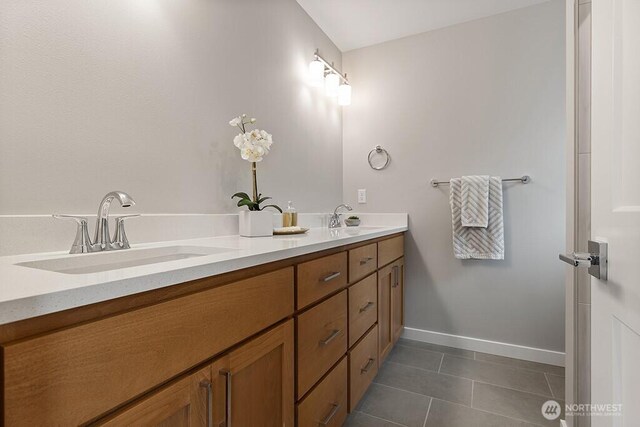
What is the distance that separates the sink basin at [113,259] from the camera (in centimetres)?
73

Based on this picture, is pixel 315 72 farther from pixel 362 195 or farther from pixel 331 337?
pixel 331 337

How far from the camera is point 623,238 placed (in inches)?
19.6

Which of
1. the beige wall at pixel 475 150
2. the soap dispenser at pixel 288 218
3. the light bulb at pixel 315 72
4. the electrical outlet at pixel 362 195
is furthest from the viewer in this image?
the electrical outlet at pixel 362 195

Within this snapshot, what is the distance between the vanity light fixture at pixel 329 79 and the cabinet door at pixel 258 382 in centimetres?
179

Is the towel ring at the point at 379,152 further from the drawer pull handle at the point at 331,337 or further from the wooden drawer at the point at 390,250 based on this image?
the drawer pull handle at the point at 331,337

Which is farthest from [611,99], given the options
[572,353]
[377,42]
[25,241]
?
[377,42]

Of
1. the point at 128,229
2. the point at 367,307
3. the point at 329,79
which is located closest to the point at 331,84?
the point at 329,79

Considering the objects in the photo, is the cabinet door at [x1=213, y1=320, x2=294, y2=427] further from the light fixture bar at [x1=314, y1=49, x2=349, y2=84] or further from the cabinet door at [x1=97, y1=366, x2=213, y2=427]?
the light fixture bar at [x1=314, y1=49, x2=349, y2=84]

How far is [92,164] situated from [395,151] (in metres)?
1.95

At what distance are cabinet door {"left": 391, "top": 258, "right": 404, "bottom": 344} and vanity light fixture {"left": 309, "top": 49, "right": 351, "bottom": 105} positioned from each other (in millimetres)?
1325

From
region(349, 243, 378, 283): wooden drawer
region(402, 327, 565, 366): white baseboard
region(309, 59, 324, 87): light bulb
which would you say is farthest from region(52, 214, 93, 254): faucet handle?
region(402, 327, 565, 366): white baseboard

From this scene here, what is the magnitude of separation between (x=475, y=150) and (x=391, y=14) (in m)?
1.10

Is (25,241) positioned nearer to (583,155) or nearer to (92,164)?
(92,164)

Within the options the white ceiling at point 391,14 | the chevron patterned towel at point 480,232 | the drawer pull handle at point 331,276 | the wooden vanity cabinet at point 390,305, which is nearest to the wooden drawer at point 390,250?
the wooden vanity cabinet at point 390,305
